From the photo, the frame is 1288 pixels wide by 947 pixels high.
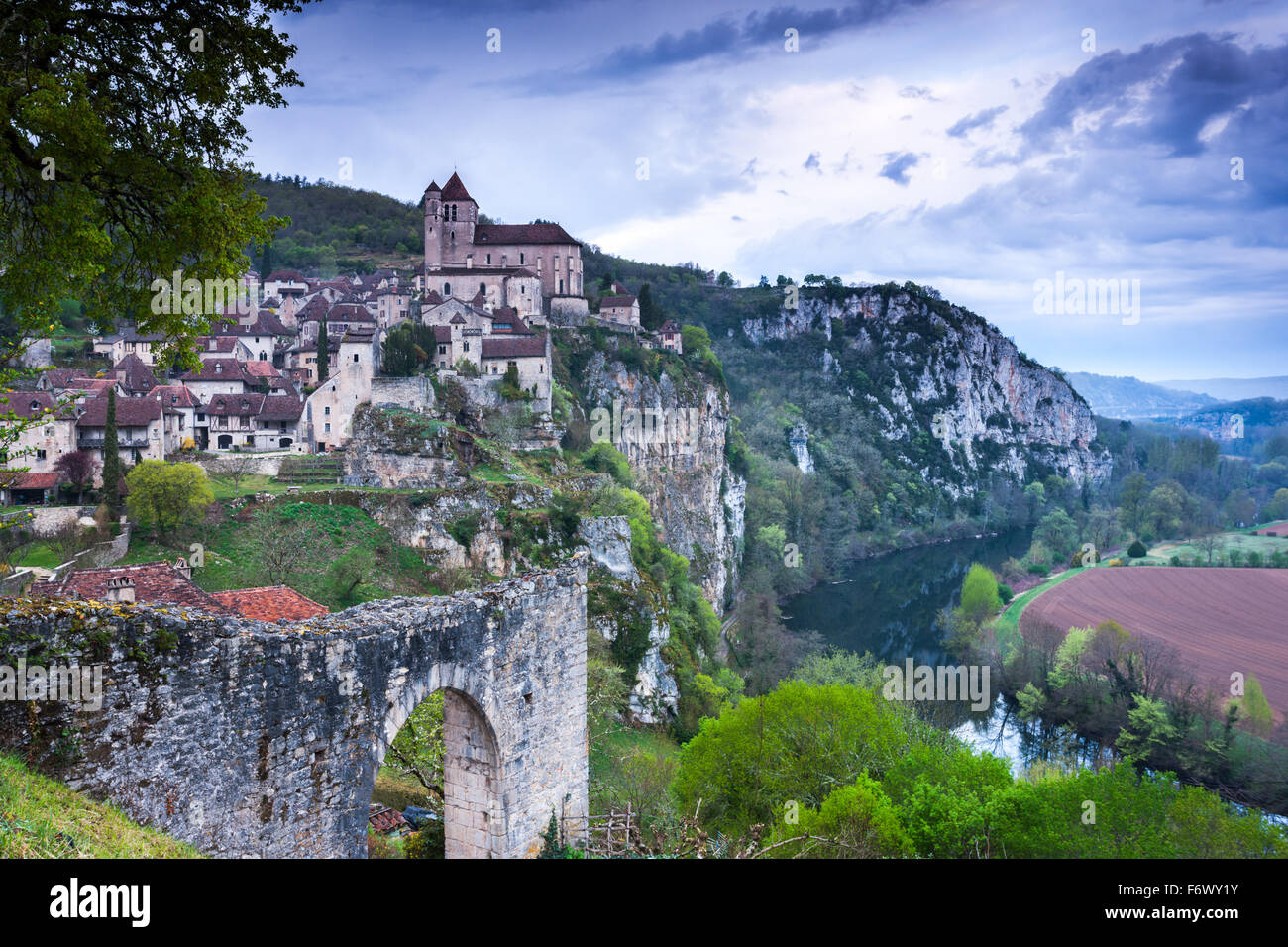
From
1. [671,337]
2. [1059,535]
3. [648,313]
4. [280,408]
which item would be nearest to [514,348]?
[280,408]

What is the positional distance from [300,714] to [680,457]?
61898mm

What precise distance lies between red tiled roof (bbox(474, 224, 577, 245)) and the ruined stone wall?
6353cm

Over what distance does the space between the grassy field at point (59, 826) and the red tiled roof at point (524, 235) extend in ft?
225

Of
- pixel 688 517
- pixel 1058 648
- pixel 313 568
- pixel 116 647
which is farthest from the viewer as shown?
pixel 688 517

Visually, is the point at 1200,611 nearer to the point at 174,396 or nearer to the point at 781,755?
the point at 781,755

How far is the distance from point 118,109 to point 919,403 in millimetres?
157582

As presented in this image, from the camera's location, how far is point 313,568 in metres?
31.8

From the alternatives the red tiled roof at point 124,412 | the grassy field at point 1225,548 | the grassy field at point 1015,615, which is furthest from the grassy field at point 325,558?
the grassy field at point 1225,548

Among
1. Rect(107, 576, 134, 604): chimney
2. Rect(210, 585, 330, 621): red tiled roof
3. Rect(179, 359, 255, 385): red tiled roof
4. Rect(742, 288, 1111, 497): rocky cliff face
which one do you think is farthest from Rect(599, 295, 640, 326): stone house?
Rect(742, 288, 1111, 497): rocky cliff face

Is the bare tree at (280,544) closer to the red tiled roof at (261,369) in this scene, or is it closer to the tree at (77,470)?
the tree at (77,470)

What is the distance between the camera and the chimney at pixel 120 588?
1677 centimetres

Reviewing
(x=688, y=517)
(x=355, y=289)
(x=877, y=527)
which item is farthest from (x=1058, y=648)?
(x=355, y=289)

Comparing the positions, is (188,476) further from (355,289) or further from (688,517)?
(355,289)

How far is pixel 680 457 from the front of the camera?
70562mm
